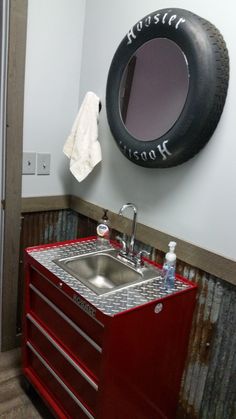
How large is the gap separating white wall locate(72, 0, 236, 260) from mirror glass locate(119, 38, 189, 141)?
160 millimetres

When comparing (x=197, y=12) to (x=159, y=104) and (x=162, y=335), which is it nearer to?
(x=159, y=104)

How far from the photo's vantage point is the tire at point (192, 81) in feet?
3.63

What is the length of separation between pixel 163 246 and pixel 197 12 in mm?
904

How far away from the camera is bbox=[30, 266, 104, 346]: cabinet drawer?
1.12 meters

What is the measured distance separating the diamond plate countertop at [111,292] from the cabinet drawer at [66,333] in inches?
5.8

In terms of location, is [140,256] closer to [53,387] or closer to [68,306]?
[68,306]

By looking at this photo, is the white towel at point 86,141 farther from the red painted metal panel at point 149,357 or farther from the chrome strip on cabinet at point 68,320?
the red painted metal panel at point 149,357

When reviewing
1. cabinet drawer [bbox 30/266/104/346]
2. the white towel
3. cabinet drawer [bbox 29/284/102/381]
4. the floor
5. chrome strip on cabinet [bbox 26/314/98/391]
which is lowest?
the floor

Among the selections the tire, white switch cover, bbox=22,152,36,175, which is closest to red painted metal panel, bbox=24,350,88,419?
white switch cover, bbox=22,152,36,175

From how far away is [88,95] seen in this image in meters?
1.63

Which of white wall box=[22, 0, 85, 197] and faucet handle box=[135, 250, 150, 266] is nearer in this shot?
faucet handle box=[135, 250, 150, 266]

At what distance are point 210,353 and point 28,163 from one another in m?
1.23

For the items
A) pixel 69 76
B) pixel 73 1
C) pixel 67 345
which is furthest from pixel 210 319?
pixel 73 1

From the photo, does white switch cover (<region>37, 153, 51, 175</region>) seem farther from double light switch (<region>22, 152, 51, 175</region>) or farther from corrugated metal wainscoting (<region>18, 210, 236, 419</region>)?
corrugated metal wainscoting (<region>18, 210, 236, 419</region>)
